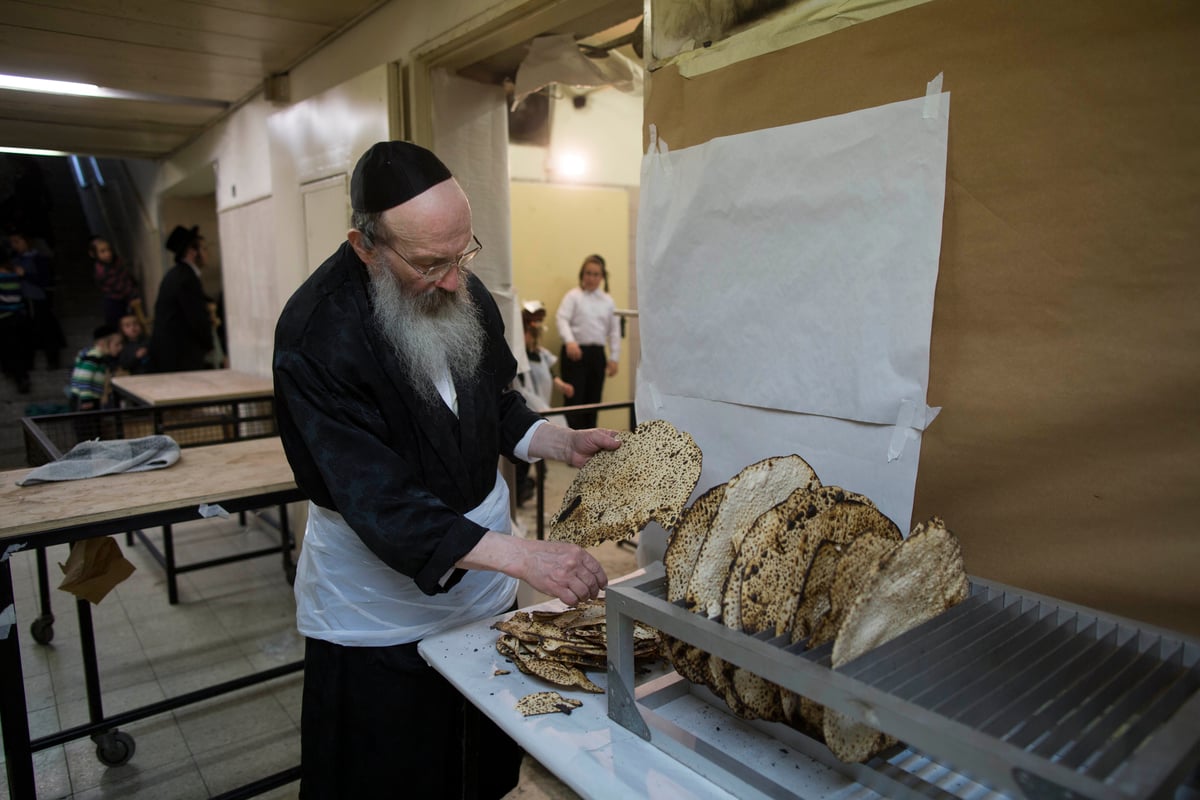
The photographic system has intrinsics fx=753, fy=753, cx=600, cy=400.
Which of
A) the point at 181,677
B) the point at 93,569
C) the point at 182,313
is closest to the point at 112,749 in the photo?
the point at 181,677

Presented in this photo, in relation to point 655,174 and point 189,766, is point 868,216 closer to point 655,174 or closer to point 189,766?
point 655,174

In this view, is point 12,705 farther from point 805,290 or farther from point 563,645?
point 805,290

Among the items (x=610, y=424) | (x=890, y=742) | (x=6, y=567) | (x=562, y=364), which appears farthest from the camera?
(x=610, y=424)

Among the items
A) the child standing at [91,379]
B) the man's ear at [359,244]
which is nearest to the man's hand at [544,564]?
the man's ear at [359,244]

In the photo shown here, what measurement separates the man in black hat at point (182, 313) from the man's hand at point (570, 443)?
4558mm

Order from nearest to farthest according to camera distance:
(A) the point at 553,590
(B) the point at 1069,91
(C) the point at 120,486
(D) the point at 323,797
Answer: (B) the point at 1069,91 < (A) the point at 553,590 < (D) the point at 323,797 < (C) the point at 120,486

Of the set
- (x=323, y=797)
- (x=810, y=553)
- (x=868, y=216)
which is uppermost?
(x=868, y=216)

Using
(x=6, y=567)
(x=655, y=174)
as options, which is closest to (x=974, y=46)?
(x=655, y=174)

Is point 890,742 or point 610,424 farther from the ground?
point 890,742

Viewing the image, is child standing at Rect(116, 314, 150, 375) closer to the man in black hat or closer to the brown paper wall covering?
the man in black hat

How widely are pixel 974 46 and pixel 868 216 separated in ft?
1.00

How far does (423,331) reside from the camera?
1.52 metres

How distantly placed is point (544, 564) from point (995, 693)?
2.25 ft

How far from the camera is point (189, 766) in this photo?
8.22ft
